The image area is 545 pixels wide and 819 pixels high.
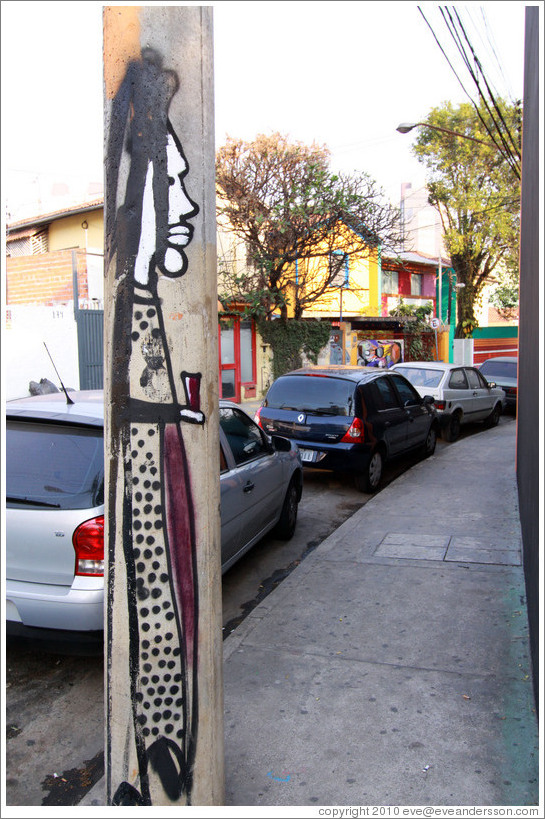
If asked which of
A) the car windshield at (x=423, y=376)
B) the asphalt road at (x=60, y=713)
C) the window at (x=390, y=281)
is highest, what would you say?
the window at (x=390, y=281)

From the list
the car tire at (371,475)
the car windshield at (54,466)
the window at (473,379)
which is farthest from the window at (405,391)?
the car windshield at (54,466)

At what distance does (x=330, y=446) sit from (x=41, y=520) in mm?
5202

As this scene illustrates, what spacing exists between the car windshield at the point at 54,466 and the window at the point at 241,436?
1640 millimetres

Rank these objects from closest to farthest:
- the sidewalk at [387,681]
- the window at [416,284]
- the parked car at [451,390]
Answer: the sidewalk at [387,681], the parked car at [451,390], the window at [416,284]

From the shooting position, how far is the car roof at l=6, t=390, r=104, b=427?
161 inches

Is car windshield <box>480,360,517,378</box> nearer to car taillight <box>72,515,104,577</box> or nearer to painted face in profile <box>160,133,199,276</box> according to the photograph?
car taillight <box>72,515,104,577</box>

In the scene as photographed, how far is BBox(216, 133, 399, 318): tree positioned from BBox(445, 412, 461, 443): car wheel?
328 inches

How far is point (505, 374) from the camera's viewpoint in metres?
18.6

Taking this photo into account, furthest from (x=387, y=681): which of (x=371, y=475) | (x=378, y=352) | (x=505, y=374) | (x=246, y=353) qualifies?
(x=378, y=352)

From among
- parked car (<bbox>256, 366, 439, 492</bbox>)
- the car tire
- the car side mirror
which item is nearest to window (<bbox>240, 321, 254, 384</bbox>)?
parked car (<bbox>256, 366, 439, 492</bbox>)

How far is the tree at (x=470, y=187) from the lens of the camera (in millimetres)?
27828

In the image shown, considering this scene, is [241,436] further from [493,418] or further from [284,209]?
[284,209]

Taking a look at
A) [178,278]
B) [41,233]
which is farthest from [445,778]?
[41,233]

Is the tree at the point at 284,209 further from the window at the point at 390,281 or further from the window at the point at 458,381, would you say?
the window at the point at 390,281
